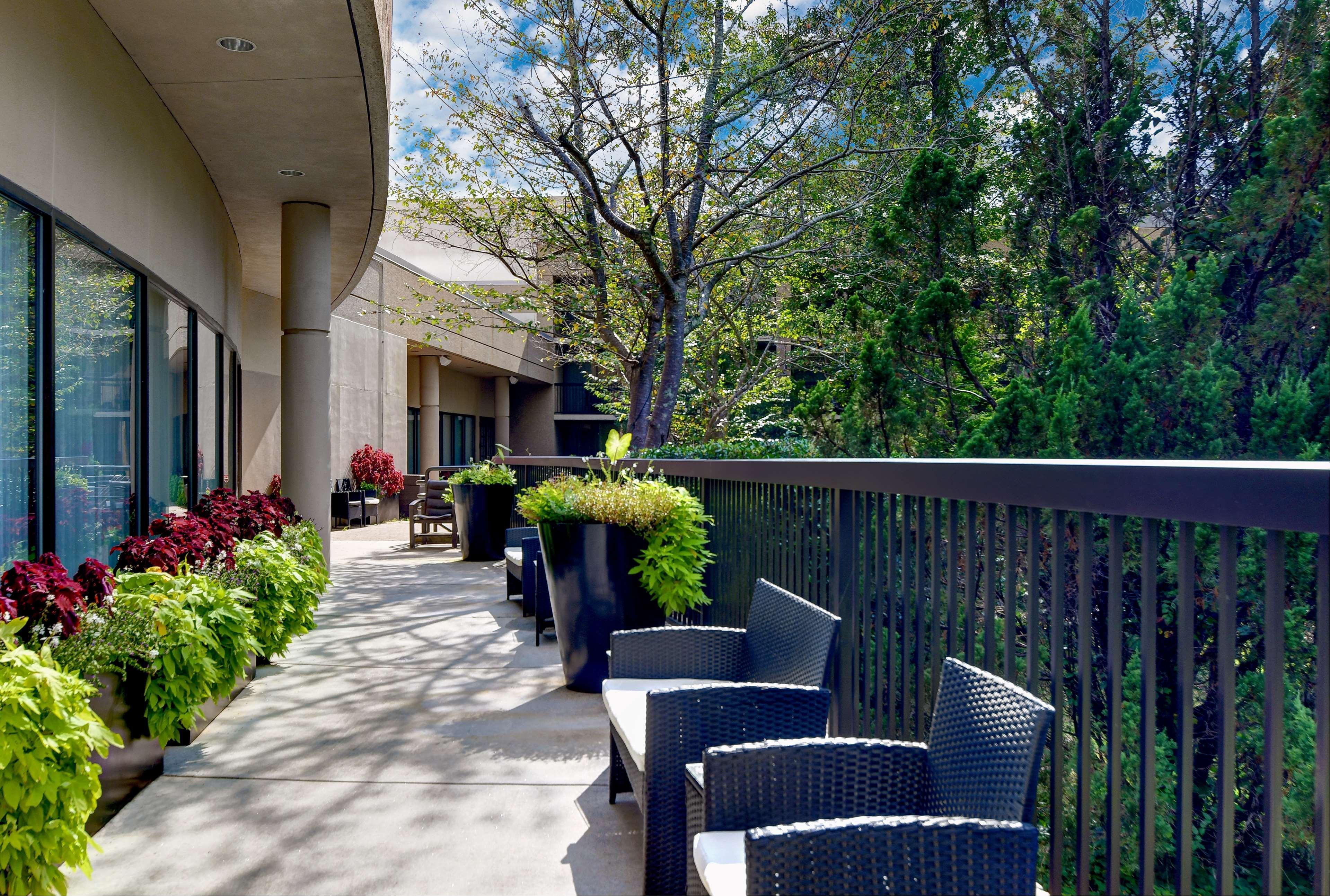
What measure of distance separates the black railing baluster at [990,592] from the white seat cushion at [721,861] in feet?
2.37

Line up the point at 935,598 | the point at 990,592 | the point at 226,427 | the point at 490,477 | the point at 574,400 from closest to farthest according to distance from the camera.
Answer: the point at 990,592 < the point at 935,598 < the point at 226,427 < the point at 490,477 < the point at 574,400

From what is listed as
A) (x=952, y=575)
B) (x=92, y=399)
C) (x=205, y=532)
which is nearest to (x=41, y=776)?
(x=952, y=575)

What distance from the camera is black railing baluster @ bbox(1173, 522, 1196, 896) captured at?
4.81ft

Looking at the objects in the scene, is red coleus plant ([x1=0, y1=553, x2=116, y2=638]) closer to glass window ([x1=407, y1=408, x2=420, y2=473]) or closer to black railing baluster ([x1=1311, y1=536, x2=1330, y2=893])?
black railing baluster ([x1=1311, y1=536, x2=1330, y2=893])

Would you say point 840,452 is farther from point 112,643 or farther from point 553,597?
point 112,643

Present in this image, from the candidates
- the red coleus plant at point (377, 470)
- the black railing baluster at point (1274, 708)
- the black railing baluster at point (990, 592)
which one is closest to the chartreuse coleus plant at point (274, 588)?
the black railing baluster at point (990, 592)

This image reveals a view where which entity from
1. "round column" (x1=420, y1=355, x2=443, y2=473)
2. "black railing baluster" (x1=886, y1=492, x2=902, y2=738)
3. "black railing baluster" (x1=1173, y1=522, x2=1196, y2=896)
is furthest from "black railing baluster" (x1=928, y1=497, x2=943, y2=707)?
"round column" (x1=420, y1=355, x2=443, y2=473)

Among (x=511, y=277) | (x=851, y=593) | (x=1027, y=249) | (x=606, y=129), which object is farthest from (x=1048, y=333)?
(x=511, y=277)

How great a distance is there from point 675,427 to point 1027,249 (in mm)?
8820

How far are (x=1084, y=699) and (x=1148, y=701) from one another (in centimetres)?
21

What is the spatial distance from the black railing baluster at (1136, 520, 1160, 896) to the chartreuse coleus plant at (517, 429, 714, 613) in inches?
124

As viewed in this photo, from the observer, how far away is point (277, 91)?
643 cm

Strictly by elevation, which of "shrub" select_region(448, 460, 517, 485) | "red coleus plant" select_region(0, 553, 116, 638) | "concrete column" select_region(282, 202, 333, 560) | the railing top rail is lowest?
"red coleus plant" select_region(0, 553, 116, 638)

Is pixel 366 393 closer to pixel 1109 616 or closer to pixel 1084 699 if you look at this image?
pixel 1084 699
